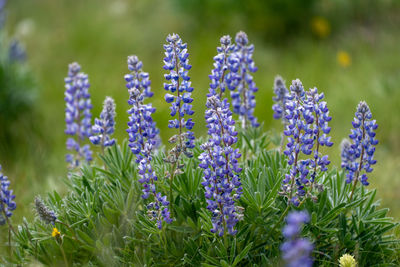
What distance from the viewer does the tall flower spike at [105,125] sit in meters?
3.05

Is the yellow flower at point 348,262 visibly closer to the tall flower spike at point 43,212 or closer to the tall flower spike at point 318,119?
the tall flower spike at point 318,119

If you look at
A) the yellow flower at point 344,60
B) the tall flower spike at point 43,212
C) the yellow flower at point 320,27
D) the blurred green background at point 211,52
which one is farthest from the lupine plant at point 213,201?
the yellow flower at point 320,27

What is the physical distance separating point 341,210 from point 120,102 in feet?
12.8

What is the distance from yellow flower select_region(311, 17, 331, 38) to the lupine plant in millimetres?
5115

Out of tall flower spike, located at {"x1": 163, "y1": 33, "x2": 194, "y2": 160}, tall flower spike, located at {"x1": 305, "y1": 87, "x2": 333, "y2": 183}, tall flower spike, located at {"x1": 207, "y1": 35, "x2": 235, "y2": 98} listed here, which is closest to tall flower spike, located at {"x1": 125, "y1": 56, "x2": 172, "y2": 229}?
tall flower spike, located at {"x1": 163, "y1": 33, "x2": 194, "y2": 160}

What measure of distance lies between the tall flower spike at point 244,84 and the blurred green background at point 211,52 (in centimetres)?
174

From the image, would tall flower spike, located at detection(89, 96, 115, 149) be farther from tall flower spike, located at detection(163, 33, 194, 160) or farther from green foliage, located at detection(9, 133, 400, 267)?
tall flower spike, located at detection(163, 33, 194, 160)

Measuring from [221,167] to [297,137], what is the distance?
41 centimetres

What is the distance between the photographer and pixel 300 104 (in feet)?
8.31

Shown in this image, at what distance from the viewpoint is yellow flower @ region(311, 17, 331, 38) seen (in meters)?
7.83

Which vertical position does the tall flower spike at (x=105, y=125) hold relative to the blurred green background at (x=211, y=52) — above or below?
below

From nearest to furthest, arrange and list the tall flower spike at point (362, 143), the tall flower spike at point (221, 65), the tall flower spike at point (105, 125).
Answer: the tall flower spike at point (362, 143) < the tall flower spike at point (221, 65) < the tall flower spike at point (105, 125)

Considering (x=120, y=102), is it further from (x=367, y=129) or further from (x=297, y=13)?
(x=367, y=129)

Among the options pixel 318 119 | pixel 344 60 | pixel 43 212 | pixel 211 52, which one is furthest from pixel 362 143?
pixel 211 52
